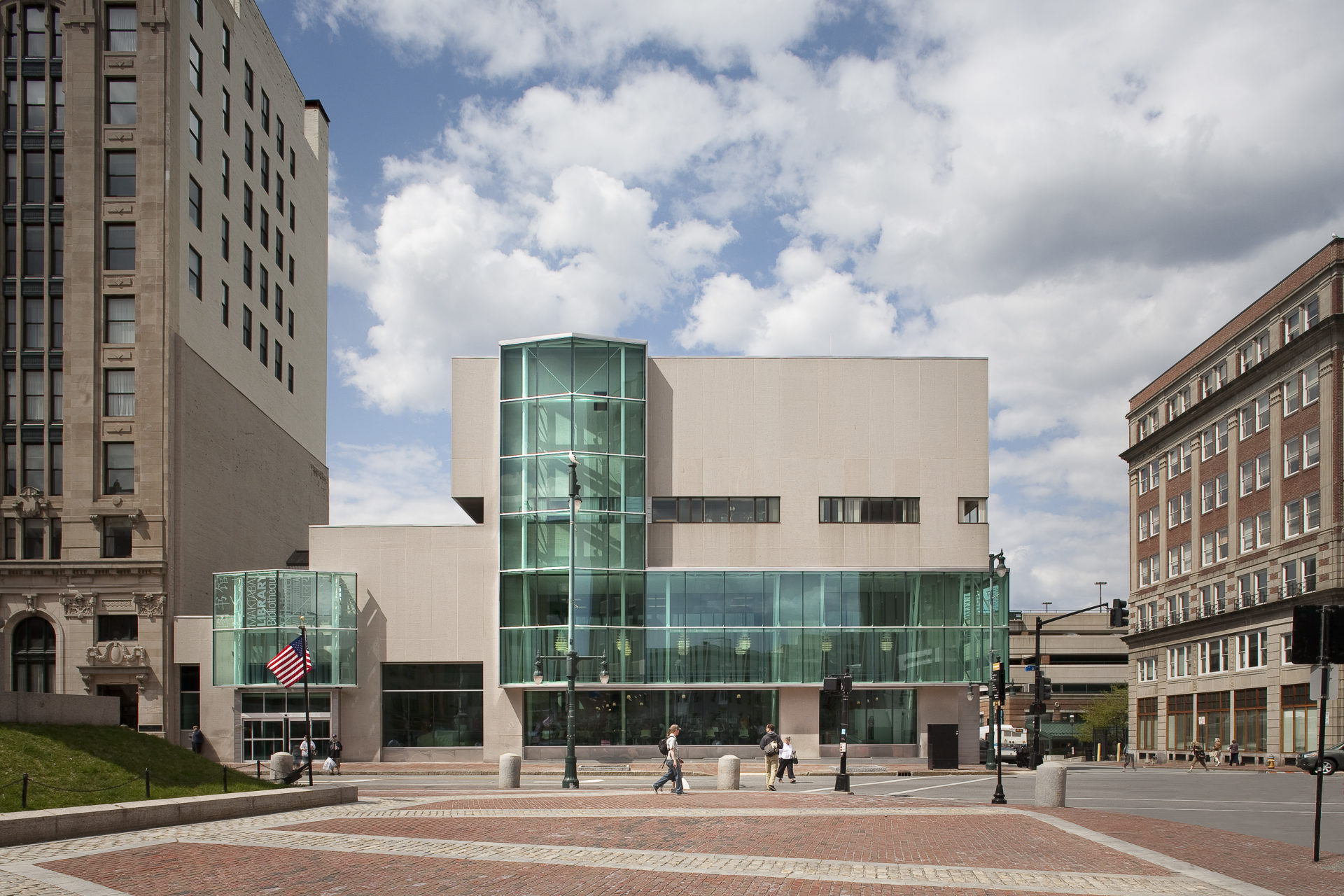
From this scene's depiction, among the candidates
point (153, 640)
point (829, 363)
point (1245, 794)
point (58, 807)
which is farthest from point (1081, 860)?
point (153, 640)

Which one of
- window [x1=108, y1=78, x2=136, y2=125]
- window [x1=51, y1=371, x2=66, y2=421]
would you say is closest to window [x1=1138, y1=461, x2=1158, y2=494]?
window [x1=108, y1=78, x2=136, y2=125]

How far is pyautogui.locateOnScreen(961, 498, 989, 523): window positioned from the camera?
5200cm

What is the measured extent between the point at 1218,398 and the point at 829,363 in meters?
34.6

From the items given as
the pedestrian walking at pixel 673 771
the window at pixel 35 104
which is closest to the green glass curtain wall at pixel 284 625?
the window at pixel 35 104

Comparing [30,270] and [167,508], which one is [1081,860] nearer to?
[167,508]

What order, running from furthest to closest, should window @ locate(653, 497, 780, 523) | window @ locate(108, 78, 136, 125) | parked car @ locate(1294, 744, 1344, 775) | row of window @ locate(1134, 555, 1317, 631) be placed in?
1. row of window @ locate(1134, 555, 1317, 631)
2. window @ locate(108, 78, 136, 125)
3. window @ locate(653, 497, 780, 523)
4. parked car @ locate(1294, 744, 1344, 775)

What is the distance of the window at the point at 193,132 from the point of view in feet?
189

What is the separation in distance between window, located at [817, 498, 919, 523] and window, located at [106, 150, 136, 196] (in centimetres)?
3022

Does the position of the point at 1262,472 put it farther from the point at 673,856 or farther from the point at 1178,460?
the point at 673,856

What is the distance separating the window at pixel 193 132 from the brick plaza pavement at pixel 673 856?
140 ft

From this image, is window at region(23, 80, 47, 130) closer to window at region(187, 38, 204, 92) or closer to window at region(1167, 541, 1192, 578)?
window at region(187, 38, 204, 92)

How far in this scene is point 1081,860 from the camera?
656 inches

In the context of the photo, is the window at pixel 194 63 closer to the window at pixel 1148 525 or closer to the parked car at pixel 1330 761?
the parked car at pixel 1330 761

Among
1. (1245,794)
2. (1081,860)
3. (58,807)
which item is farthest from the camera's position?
(1245,794)
